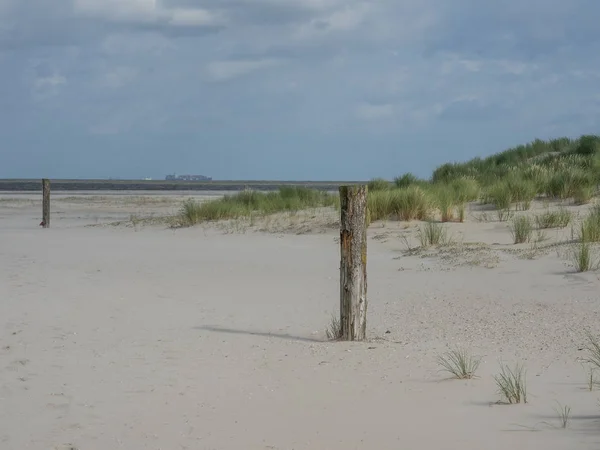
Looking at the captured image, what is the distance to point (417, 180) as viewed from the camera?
26.3 metres

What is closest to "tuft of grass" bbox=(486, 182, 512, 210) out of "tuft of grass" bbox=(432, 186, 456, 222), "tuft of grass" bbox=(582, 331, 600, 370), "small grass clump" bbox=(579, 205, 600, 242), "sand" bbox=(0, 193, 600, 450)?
"tuft of grass" bbox=(432, 186, 456, 222)

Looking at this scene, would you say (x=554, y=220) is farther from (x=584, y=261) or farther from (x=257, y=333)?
(x=257, y=333)

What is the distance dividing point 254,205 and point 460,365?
19.5 m

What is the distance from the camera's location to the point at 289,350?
821 cm

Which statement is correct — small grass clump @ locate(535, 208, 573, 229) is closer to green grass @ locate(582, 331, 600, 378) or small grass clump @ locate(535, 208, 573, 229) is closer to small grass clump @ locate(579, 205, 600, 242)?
small grass clump @ locate(579, 205, 600, 242)

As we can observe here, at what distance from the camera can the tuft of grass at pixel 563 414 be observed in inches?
217

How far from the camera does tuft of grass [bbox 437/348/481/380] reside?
6832 millimetres

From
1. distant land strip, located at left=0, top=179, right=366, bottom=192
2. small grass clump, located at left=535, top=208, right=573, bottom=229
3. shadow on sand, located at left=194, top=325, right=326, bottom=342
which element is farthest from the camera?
distant land strip, located at left=0, top=179, right=366, bottom=192

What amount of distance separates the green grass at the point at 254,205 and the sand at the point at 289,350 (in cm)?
732

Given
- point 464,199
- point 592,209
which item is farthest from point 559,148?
point 592,209

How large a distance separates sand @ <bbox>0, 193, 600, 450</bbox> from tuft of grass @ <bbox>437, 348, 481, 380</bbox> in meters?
0.08

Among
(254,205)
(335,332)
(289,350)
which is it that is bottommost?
(289,350)

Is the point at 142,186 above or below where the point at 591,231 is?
above

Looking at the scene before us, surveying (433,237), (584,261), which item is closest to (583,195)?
(433,237)
